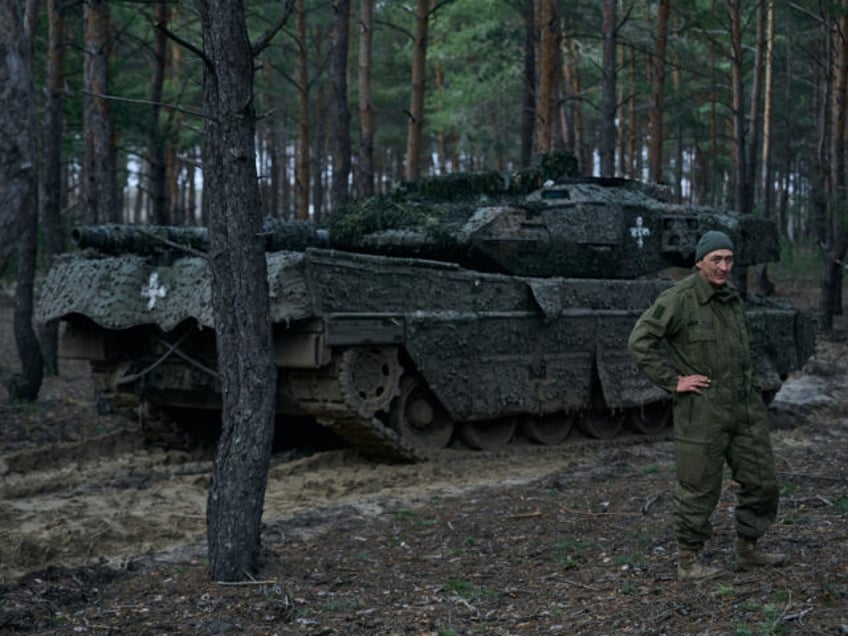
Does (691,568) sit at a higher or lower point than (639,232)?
lower

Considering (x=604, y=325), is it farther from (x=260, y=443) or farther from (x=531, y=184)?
(x=260, y=443)

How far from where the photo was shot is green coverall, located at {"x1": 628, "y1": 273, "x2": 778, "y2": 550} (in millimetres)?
5395

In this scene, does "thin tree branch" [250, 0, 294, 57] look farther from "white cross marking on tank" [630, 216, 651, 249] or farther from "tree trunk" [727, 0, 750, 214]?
"tree trunk" [727, 0, 750, 214]

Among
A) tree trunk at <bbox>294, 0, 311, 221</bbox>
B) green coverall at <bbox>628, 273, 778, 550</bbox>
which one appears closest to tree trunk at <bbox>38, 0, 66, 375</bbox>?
tree trunk at <bbox>294, 0, 311, 221</bbox>

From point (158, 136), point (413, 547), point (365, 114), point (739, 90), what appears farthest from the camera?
point (739, 90)

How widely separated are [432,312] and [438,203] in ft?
6.82

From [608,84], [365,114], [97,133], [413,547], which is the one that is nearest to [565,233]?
[413,547]

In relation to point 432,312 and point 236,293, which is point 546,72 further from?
point 236,293

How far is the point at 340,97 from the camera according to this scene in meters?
18.4

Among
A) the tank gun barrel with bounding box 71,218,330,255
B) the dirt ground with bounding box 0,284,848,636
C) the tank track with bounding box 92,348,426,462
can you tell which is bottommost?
the dirt ground with bounding box 0,284,848,636

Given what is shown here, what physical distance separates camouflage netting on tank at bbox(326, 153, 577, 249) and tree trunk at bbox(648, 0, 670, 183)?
7.84 meters

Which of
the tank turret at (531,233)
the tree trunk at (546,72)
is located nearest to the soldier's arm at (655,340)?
the tank turret at (531,233)

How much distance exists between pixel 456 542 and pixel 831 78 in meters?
15.3

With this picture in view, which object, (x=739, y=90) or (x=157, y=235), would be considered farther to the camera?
(x=739, y=90)
